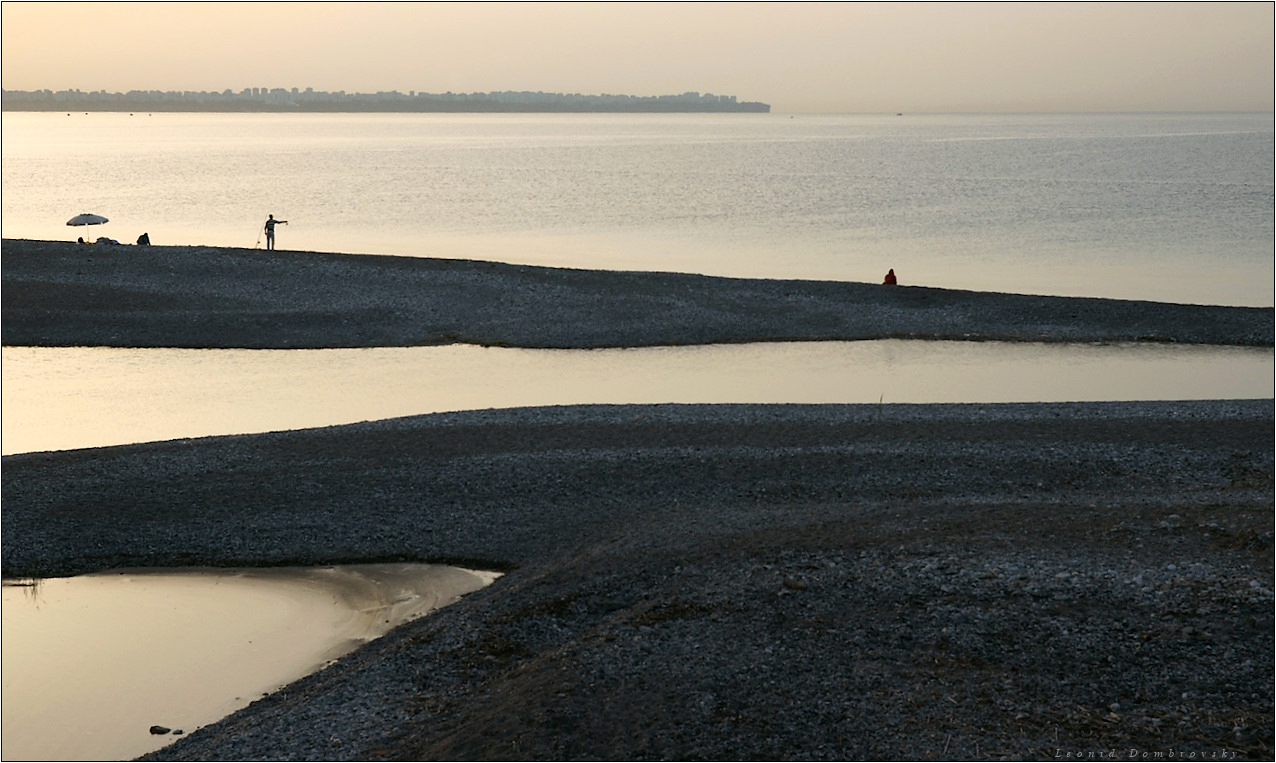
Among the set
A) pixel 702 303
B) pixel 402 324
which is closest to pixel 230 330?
pixel 402 324

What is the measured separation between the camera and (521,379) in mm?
33219

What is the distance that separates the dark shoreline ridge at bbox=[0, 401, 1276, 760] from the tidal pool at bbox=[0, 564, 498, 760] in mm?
585

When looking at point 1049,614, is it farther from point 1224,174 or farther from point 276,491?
point 1224,174

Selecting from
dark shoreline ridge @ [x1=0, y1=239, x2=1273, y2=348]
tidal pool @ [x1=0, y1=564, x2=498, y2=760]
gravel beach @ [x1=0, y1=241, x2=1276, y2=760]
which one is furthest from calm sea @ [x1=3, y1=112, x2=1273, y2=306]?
tidal pool @ [x1=0, y1=564, x2=498, y2=760]

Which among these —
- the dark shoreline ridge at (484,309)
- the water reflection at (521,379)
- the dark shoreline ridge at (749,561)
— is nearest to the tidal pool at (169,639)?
the dark shoreline ridge at (749,561)

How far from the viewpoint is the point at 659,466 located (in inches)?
882

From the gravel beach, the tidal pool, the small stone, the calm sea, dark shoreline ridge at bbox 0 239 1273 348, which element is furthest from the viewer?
the calm sea

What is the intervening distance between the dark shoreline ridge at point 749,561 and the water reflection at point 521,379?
13.9 feet

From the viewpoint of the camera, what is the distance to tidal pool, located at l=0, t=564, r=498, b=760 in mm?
14375

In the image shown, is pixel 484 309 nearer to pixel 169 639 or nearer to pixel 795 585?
pixel 169 639

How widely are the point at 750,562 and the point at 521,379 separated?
17.4 meters

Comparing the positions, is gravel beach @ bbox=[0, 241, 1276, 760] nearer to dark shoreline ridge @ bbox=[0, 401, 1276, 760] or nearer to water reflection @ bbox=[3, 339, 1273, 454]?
dark shoreline ridge @ bbox=[0, 401, 1276, 760]

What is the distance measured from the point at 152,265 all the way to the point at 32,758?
33.6 metres

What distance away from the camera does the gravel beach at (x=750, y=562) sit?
12.2 m
